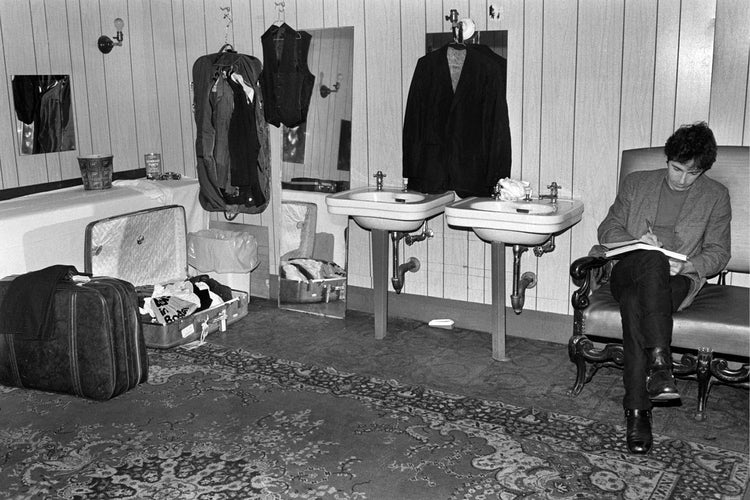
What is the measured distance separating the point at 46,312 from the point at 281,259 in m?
1.79

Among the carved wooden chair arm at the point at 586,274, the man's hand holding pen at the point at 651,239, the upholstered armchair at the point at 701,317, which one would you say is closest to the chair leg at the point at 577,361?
the upholstered armchair at the point at 701,317

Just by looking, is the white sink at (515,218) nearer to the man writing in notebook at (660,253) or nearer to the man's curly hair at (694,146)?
the man writing in notebook at (660,253)

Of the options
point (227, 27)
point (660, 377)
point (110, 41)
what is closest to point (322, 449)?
point (660, 377)

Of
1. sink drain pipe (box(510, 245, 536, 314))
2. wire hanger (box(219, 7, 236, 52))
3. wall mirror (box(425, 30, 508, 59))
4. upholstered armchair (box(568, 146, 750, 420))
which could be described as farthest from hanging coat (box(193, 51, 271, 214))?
upholstered armchair (box(568, 146, 750, 420))

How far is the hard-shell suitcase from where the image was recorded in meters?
3.55

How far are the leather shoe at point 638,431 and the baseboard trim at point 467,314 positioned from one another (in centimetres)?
118

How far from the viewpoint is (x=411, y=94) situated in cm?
439

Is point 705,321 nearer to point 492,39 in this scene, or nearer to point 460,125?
point 460,125

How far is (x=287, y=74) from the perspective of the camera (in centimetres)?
481

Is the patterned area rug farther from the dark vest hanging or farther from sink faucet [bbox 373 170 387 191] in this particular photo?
the dark vest hanging

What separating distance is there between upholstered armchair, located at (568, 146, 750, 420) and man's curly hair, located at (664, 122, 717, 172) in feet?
0.91

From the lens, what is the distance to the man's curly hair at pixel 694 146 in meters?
3.34

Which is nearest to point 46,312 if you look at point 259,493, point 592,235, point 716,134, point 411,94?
point 259,493

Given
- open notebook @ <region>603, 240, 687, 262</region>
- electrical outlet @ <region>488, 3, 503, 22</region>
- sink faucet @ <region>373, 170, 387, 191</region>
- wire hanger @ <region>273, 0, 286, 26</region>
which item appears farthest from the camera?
wire hanger @ <region>273, 0, 286, 26</region>
